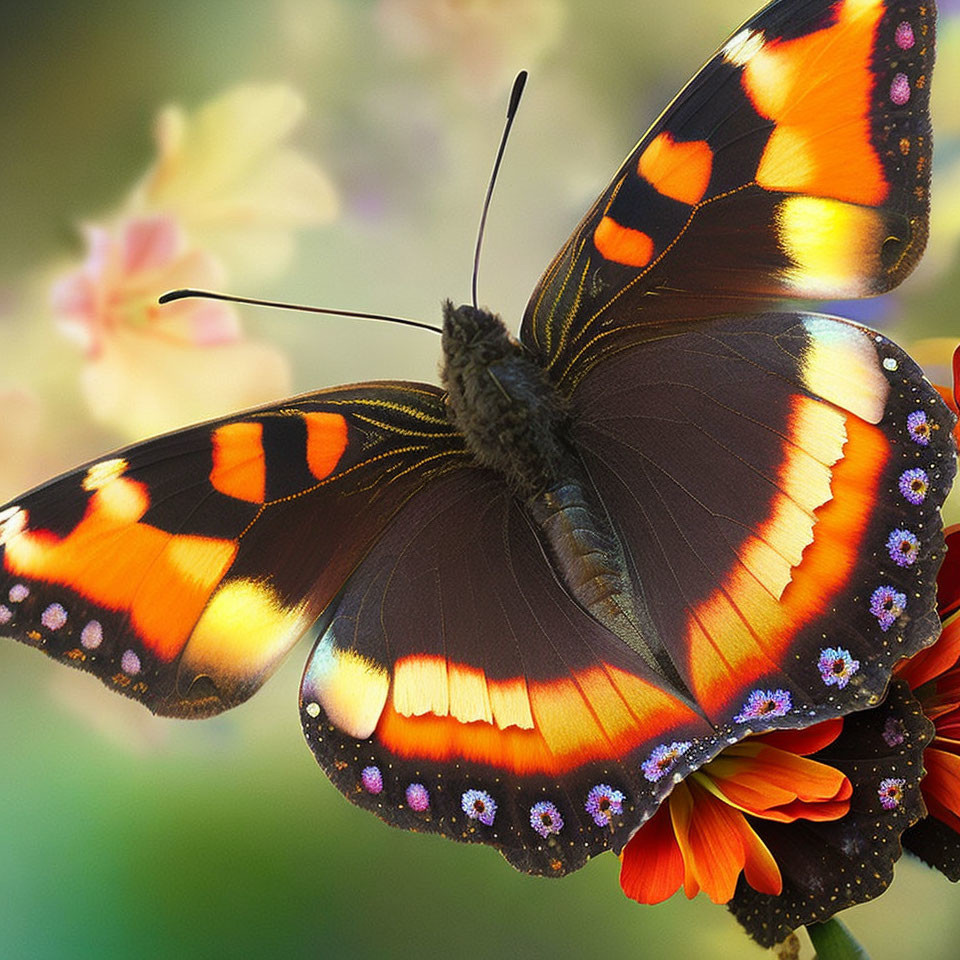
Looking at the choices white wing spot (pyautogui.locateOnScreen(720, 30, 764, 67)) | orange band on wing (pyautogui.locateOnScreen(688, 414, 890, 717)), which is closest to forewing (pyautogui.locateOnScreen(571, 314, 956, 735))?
orange band on wing (pyautogui.locateOnScreen(688, 414, 890, 717))

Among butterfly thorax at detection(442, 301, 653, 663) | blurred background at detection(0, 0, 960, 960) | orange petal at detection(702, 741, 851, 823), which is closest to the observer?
orange petal at detection(702, 741, 851, 823)

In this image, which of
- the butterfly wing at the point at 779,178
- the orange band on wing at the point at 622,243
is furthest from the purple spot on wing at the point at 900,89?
the orange band on wing at the point at 622,243

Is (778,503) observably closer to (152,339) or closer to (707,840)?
(707,840)

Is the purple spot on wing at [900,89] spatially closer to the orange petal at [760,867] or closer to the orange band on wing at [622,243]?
the orange band on wing at [622,243]

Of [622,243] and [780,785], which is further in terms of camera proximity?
[622,243]

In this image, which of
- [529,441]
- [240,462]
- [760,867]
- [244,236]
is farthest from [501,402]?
[244,236]

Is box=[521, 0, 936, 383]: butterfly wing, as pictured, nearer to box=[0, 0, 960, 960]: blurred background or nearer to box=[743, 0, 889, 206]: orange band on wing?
box=[743, 0, 889, 206]: orange band on wing
